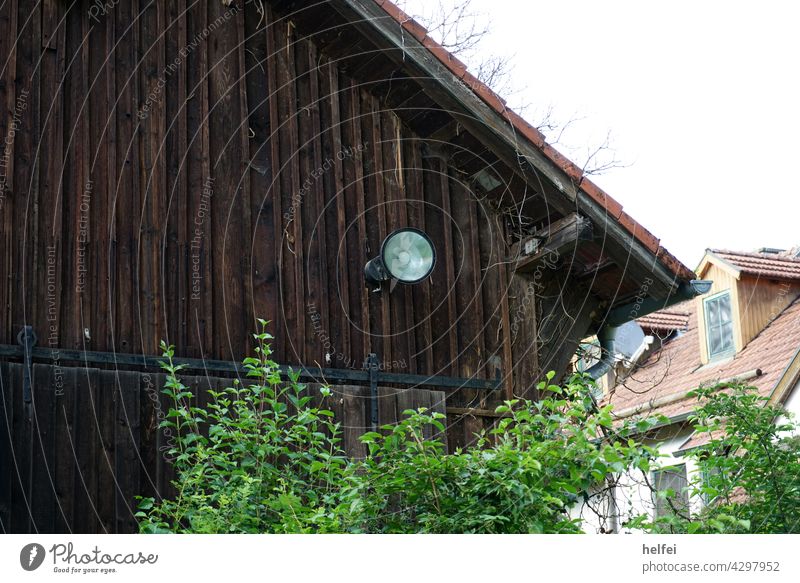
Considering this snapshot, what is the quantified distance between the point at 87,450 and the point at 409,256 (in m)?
2.88

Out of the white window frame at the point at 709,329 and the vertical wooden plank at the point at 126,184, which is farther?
the white window frame at the point at 709,329

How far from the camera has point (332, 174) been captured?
363 inches

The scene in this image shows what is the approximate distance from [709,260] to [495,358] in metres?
10.7

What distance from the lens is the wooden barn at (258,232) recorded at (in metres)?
7.58

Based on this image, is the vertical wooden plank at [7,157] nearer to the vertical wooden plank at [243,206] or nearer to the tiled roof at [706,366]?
the vertical wooden plank at [243,206]

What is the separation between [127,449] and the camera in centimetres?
762

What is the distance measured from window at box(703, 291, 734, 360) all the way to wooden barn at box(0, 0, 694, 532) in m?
9.79

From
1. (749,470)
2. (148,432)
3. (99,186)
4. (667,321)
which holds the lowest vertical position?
(749,470)

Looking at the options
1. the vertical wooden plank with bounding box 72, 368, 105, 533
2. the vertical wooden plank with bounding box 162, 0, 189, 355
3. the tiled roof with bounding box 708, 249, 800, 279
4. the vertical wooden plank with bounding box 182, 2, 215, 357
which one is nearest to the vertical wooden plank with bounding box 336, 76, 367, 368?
the vertical wooden plank with bounding box 182, 2, 215, 357

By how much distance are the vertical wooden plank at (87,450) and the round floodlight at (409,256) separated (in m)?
2.45

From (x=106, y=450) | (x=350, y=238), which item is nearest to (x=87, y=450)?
(x=106, y=450)

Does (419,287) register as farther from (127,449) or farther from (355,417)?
(127,449)

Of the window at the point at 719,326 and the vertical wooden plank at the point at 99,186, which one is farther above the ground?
the window at the point at 719,326

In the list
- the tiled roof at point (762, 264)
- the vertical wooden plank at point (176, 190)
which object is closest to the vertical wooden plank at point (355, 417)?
the vertical wooden plank at point (176, 190)
